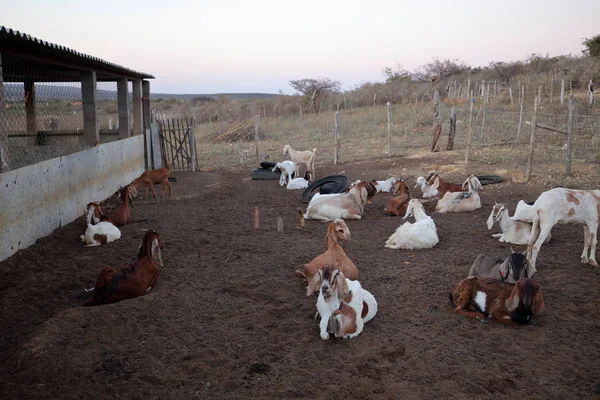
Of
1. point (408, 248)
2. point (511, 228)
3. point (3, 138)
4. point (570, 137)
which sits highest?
point (570, 137)

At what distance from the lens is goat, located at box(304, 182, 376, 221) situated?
34.2 ft

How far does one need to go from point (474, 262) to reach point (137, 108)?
1458 centimetres

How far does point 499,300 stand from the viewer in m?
5.36

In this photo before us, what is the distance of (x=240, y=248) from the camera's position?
27.0 ft

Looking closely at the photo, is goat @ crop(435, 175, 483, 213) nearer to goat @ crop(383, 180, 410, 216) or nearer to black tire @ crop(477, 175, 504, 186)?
goat @ crop(383, 180, 410, 216)

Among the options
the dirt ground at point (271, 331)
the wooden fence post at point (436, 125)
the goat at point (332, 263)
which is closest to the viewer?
the dirt ground at point (271, 331)

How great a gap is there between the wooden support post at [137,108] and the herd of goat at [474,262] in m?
9.57

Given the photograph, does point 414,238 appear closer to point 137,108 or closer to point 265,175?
point 265,175

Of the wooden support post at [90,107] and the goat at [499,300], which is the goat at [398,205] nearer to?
the goat at [499,300]

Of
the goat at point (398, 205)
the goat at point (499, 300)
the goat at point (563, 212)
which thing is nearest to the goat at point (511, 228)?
the goat at point (563, 212)

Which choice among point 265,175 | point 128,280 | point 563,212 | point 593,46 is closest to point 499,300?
point 563,212

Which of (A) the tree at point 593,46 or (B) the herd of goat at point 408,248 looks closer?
(B) the herd of goat at point 408,248

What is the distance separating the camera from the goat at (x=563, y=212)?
6926 millimetres

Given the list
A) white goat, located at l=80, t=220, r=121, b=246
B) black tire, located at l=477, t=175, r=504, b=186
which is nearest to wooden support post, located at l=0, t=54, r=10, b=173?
white goat, located at l=80, t=220, r=121, b=246
